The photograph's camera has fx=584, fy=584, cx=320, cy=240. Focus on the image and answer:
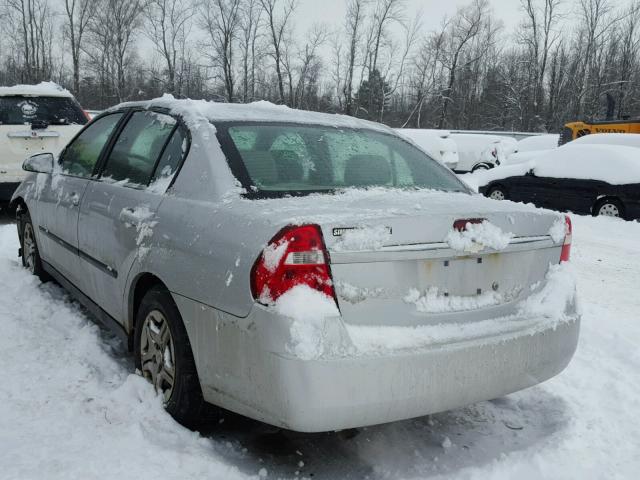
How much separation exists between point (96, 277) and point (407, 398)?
6.92 ft

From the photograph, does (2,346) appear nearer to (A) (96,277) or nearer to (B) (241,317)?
(A) (96,277)

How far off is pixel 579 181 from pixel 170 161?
9.23 meters

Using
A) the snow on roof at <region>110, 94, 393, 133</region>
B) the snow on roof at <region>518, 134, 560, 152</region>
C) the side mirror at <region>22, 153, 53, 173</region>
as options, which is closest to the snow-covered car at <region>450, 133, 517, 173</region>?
the snow on roof at <region>518, 134, 560, 152</region>

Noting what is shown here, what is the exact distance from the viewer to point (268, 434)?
2723mm

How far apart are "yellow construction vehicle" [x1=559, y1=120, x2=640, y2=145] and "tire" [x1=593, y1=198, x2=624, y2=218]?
9.18 m

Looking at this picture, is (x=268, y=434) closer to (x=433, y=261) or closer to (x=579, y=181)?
(x=433, y=261)

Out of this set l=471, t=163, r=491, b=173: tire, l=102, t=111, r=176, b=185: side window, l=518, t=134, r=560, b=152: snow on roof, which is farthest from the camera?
l=518, t=134, r=560, b=152: snow on roof

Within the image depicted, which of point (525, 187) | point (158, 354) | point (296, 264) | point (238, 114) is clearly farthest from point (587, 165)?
point (296, 264)

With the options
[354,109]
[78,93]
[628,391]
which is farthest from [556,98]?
[628,391]

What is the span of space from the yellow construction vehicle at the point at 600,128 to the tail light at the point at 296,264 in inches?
729

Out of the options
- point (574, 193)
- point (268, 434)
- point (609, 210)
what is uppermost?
point (574, 193)

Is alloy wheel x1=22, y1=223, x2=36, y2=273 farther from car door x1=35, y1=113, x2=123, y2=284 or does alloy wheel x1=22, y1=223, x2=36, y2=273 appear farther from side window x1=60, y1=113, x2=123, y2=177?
side window x1=60, y1=113, x2=123, y2=177

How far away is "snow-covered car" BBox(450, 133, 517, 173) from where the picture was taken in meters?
19.5

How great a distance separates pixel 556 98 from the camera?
4331 cm
